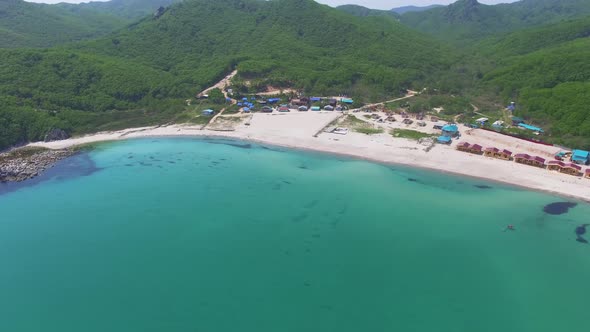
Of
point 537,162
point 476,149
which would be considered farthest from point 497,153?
point 537,162

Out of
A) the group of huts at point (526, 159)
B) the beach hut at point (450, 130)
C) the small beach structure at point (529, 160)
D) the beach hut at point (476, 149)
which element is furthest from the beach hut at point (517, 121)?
the small beach structure at point (529, 160)

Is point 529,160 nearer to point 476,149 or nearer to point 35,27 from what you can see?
point 476,149

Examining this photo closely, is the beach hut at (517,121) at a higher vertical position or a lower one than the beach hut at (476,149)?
higher

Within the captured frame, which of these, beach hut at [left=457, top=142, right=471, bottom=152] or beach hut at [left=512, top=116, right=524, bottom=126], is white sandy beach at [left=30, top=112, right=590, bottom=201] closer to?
beach hut at [left=457, top=142, right=471, bottom=152]

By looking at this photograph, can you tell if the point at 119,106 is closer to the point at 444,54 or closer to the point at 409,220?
the point at 409,220

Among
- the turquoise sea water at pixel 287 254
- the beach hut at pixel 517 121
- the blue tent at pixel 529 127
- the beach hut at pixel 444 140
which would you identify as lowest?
the turquoise sea water at pixel 287 254

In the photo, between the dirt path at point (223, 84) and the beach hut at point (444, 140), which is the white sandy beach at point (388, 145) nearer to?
the beach hut at point (444, 140)
